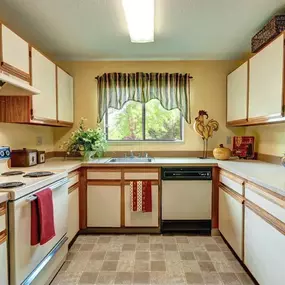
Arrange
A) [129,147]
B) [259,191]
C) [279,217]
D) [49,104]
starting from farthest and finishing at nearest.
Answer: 1. [129,147]
2. [49,104]
3. [259,191]
4. [279,217]

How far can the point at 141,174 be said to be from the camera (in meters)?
2.92

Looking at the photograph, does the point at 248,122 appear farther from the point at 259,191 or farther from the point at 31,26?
the point at 31,26

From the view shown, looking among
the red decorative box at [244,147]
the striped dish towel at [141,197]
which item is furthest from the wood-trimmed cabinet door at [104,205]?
the red decorative box at [244,147]

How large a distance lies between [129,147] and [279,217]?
7.72 ft

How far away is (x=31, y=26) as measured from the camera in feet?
8.11

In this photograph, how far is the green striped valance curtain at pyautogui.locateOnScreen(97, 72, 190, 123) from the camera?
3445 millimetres

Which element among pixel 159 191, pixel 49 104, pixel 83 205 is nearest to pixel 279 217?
pixel 159 191

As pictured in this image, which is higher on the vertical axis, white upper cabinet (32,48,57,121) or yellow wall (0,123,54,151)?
white upper cabinet (32,48,57,121)

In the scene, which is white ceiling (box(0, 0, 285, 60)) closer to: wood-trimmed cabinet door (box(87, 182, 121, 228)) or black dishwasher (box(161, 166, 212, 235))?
black dishwasher (box(161, 166, 212, 235))

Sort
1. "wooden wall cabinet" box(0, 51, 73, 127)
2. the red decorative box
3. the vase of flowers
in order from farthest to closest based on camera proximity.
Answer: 1. the red decorative box
2. the vase of flowers
3. "wooden wall cabinet" box(0, 51, 73, 127)

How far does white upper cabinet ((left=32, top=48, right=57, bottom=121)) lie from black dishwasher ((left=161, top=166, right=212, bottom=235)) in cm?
150

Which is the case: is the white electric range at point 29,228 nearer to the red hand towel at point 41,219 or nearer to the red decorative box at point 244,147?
the red hand towel at point 41,219

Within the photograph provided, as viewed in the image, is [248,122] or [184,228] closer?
[248,122]

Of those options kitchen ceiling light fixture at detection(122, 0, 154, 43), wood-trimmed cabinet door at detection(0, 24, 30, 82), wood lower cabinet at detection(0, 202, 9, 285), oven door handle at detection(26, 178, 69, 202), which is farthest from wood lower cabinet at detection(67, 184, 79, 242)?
kitchen ceiling light fixture at detection(122, 0, 154, 43)
